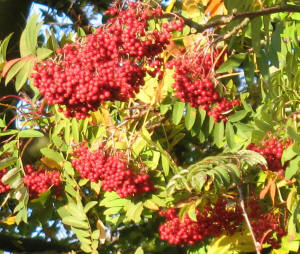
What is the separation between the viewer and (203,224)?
243 centimetres

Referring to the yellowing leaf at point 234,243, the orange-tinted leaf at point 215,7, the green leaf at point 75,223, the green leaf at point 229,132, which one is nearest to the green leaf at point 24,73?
the green leaf at point 75,223

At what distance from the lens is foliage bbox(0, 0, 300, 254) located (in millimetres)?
1834

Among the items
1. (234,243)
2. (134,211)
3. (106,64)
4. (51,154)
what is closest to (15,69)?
(106,64)

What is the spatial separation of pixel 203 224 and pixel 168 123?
45cm

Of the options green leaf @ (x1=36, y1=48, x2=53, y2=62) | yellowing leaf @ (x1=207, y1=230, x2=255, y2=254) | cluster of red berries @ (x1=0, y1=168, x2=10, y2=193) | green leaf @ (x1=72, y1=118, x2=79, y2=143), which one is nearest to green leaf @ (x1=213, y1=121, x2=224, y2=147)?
yellowing leaf @ (x1=207, y1=230, x2=255, y2=254)

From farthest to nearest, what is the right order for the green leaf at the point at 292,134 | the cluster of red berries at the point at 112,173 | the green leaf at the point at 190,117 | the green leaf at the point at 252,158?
the green leaf at the point at 190,117
the cluster of red berries at the point at 112,173
the green leaf at the point at 252,158
the green leaf at the point at 292,134

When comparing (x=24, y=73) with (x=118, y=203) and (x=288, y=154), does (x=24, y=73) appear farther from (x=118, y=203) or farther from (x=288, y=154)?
(x=288, y=154)

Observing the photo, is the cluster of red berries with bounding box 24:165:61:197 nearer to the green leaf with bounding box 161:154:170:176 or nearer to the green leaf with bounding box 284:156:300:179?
the green leaf with bounding box 161:154:170:176

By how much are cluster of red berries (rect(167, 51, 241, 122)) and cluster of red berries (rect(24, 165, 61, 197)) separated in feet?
2.13

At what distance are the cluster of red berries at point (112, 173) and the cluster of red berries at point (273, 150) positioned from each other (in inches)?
14.7

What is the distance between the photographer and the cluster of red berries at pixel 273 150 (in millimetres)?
2090

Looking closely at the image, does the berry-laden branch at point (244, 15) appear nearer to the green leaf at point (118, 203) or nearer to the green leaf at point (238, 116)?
the green leaf at point (238, 116)

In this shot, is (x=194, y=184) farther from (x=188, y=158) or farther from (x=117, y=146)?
(x=188, y=158)

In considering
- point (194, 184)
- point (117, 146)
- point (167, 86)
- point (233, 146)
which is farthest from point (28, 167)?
point (194, 184)
